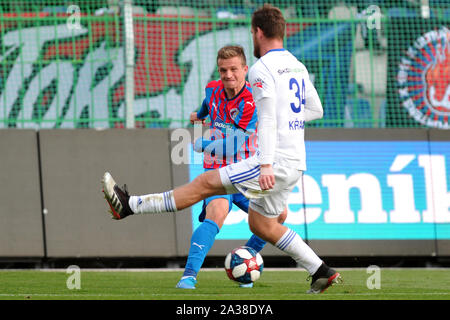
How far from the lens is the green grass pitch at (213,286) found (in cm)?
703

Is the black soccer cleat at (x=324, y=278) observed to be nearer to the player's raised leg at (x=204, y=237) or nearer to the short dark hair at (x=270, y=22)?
the player's raised leg at (x=204, y=237)

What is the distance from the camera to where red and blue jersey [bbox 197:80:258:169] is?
856cm

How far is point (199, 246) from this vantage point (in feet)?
26.6

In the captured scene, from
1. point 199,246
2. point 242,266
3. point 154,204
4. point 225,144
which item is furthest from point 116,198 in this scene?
point 225,144

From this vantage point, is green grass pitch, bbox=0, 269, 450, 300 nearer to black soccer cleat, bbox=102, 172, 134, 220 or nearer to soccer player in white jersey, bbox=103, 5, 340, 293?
soccer player in white jersey, bbox=103, 5, 340, 293

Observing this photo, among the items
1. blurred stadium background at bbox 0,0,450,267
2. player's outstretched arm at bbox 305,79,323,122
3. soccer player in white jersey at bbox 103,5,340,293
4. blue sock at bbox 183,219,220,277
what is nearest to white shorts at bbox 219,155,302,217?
soccer player in white jersey at bbox 103,5,340,293

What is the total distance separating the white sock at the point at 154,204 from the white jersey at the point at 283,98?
808 millimetres

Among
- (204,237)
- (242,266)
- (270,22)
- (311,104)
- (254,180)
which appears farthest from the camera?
(204,237)

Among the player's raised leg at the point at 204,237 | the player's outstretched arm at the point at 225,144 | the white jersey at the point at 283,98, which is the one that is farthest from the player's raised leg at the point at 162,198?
the player's outstretched arm at the point at 225,144

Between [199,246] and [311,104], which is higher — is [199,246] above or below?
below

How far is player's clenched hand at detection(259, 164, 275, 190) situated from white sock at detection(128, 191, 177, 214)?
2.40ft

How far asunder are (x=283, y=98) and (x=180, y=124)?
6521 mm

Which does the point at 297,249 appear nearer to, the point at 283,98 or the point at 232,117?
the point at 283,98
